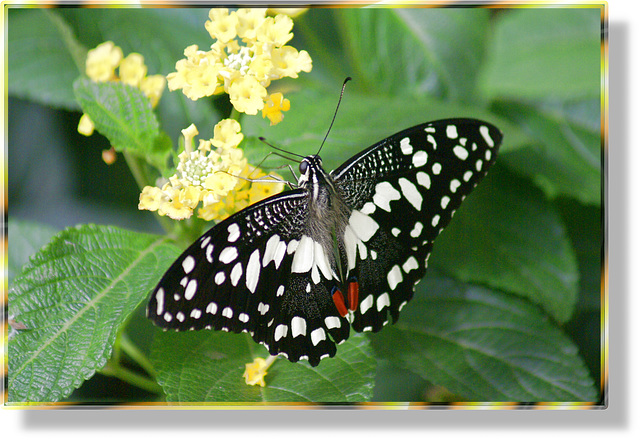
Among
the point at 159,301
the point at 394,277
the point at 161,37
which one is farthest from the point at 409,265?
the point at 161,37

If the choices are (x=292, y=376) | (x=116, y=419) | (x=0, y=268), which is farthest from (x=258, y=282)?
(x=0, y=268)

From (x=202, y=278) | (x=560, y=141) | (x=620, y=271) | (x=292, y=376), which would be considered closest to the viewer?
(x=202, y=278)

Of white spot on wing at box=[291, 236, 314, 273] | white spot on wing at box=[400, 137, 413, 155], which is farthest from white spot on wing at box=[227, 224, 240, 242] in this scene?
white spot on wing at box=[400, 137, 413, 155]

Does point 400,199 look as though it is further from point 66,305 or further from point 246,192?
point 66,305

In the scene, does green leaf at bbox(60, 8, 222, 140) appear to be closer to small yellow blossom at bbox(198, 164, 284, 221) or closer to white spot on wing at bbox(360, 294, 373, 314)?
small yellow blossom at bbox(198, 164, 284, 221)

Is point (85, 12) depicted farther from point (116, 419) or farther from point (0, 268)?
point (116, 419)

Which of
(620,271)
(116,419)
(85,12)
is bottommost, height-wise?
(116,419)
